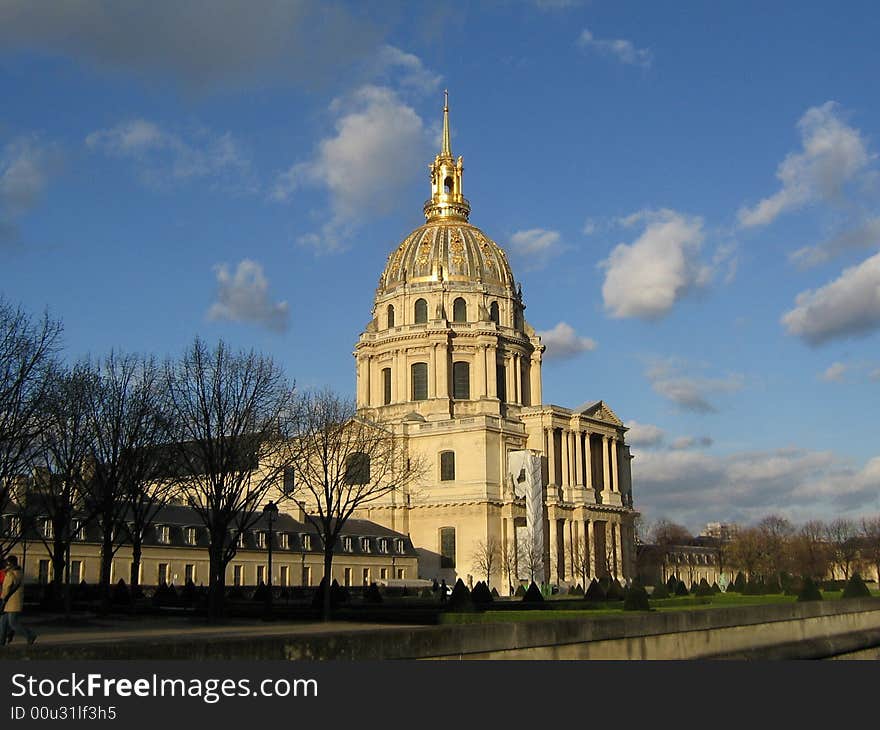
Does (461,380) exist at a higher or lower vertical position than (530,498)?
higher

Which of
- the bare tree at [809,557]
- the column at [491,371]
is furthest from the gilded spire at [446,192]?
the bare tree at [809,557]

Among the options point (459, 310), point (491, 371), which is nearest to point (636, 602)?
point (491, 371)

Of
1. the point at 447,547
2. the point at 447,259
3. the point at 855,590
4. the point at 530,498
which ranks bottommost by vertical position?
the point at 855,590

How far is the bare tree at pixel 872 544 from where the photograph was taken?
144 metres

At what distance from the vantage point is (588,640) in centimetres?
2106

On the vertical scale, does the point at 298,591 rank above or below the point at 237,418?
below

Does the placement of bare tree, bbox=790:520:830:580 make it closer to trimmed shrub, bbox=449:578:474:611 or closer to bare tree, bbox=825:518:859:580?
bare tree, bbox=825:518:859:580

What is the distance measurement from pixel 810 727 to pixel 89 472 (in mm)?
35838

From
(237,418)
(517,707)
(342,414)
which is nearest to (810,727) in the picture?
(517,707)

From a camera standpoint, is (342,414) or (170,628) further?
(342,414)

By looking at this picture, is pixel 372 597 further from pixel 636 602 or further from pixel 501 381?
pixel 501 381

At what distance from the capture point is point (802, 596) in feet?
141

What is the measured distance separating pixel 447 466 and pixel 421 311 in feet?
62.1

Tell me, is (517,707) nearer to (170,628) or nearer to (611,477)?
(170,628)
